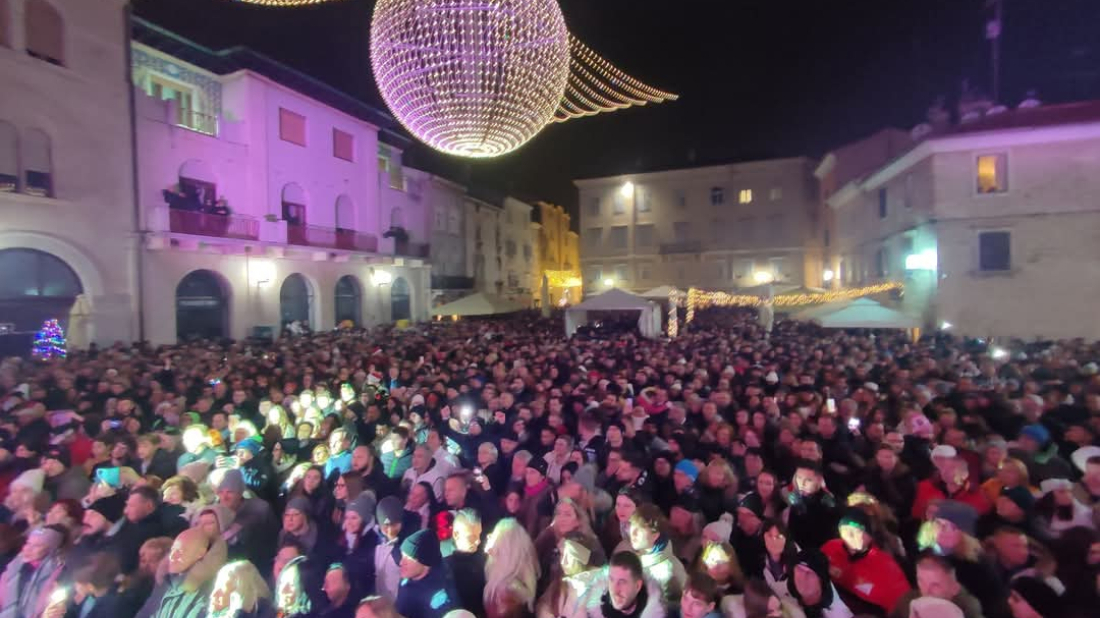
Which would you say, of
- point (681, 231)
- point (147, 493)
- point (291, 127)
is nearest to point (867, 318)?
point (147, 493)

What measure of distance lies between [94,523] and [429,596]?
2.62 m

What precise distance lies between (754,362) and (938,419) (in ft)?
16.4

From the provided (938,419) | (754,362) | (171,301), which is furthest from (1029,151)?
(171,301)

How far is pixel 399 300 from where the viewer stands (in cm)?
2731

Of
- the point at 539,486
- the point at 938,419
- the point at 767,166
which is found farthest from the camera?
the point at 767,166

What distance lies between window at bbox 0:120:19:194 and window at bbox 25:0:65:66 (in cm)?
64

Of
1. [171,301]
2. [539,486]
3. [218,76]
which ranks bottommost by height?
[539,486]

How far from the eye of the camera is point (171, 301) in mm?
16953

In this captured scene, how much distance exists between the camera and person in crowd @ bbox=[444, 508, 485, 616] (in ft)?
12.3

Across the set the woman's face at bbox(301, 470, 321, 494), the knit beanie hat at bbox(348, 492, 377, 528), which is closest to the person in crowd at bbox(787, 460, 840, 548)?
the knit beanie hat at bbox(348, 492, 377, 528)

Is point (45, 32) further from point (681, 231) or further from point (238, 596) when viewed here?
point (681, 231)

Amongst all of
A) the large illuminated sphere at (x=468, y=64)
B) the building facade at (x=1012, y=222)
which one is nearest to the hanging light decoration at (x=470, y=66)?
→ the large illuminated sphere at (x=468, y=64)

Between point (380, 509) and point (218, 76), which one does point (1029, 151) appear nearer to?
point (380, 509)

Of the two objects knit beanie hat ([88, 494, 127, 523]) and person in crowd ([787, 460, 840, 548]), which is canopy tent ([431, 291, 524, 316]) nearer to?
knit beanie hat ([88, 494, 127, 523])
